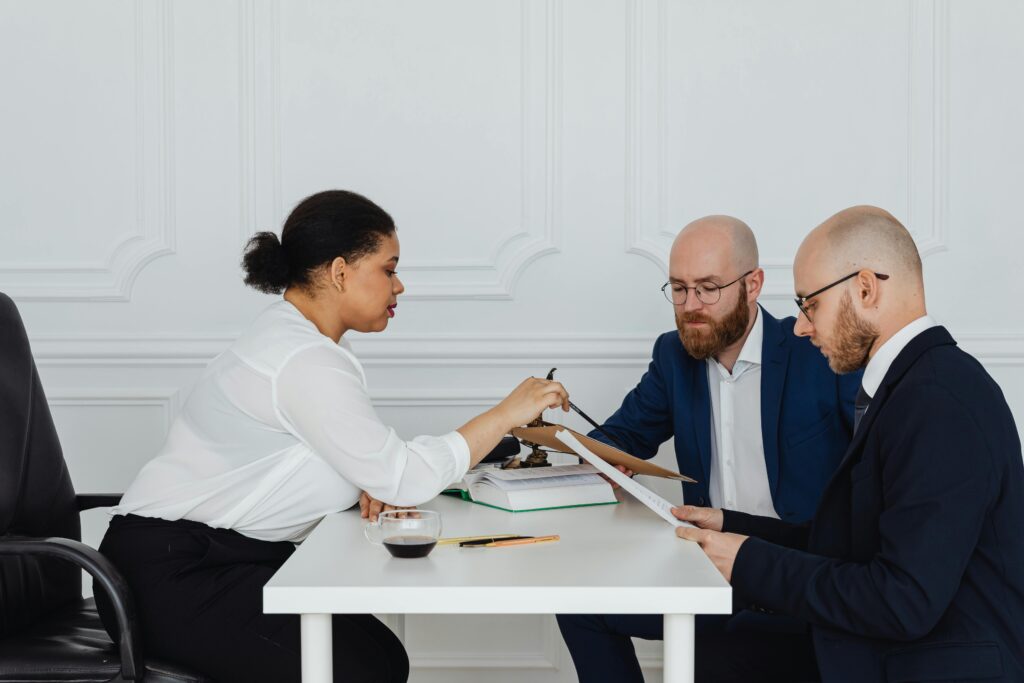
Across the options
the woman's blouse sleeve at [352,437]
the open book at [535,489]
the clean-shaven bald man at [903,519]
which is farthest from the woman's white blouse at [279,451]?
the clean-shaven bald man at [903,519]

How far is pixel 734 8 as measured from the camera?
3129mm

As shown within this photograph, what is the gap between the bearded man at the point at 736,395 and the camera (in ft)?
7.69

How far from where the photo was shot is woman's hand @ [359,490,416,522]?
1901mm

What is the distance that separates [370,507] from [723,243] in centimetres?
109

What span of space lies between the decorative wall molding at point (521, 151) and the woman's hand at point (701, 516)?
4.48 feet

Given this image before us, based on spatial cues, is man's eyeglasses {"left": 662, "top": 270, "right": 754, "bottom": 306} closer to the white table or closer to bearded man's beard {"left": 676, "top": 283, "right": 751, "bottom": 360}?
bearded man's beard {"left": 676, "top": 283, "right": 751, "bottom": 360}

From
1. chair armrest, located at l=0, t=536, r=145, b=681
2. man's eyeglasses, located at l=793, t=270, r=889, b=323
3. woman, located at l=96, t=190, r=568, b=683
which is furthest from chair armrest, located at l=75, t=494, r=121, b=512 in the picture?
man's eyeglasses, located at l=793, t=270, r=889, b=323

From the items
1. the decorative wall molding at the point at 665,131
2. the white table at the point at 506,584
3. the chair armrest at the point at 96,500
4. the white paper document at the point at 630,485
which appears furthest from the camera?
the decorative wall molding at the point at 665,131

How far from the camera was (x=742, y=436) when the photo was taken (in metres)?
2.48

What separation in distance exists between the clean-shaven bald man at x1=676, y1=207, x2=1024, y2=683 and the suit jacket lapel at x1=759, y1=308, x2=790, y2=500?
0.65m

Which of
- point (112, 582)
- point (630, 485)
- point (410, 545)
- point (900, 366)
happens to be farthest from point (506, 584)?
point (112, 582)

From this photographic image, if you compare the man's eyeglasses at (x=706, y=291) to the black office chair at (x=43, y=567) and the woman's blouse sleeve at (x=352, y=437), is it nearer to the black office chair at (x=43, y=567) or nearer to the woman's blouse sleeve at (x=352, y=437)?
the woman's blouse sleeve at (x=352, y=437)

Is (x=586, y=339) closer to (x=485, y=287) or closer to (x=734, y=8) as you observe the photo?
(x=485, y=287)

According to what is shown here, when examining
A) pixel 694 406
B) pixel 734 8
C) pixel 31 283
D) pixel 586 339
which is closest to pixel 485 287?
pixel 586 339
